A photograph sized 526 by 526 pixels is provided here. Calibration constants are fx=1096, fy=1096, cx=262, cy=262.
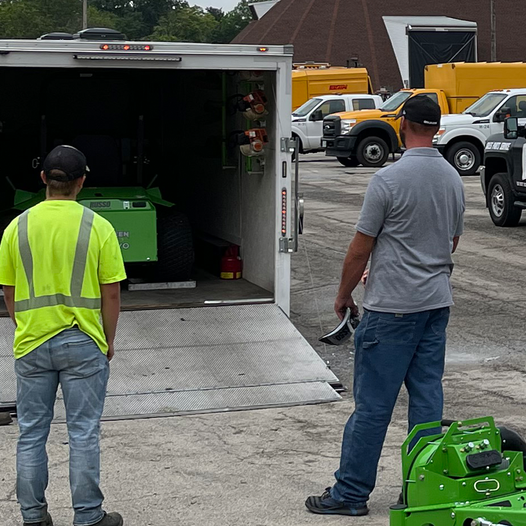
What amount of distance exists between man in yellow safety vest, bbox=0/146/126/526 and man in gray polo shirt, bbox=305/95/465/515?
1.18 metres

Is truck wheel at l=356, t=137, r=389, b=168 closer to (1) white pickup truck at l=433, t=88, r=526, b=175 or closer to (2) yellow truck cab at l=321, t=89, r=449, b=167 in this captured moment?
(2) yellow truck cab at l=321, t=89, r=449, b=167

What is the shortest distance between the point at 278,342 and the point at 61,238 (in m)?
3.65

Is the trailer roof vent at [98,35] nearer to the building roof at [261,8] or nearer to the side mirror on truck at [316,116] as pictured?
the side mirror on truck at [316,116]

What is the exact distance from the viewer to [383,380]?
16.8 ft

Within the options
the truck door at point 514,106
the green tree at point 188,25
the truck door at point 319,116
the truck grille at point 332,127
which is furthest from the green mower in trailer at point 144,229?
the green tree at point 188,25

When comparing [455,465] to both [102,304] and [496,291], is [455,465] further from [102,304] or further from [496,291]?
[496,291]

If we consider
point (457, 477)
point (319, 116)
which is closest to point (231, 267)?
point (457, 477)

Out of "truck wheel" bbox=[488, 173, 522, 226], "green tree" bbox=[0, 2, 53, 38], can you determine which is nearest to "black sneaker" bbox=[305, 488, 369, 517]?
"truck wheel" bbox=[488, 173, 522, 226]

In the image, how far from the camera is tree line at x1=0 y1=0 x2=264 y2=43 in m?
101

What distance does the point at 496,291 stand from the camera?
458 inches

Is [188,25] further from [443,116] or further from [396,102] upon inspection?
[443,116]

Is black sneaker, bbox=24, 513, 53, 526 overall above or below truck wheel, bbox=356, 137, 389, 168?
below

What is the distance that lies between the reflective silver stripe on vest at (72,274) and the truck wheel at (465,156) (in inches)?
842

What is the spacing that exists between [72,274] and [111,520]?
115 centimetres
